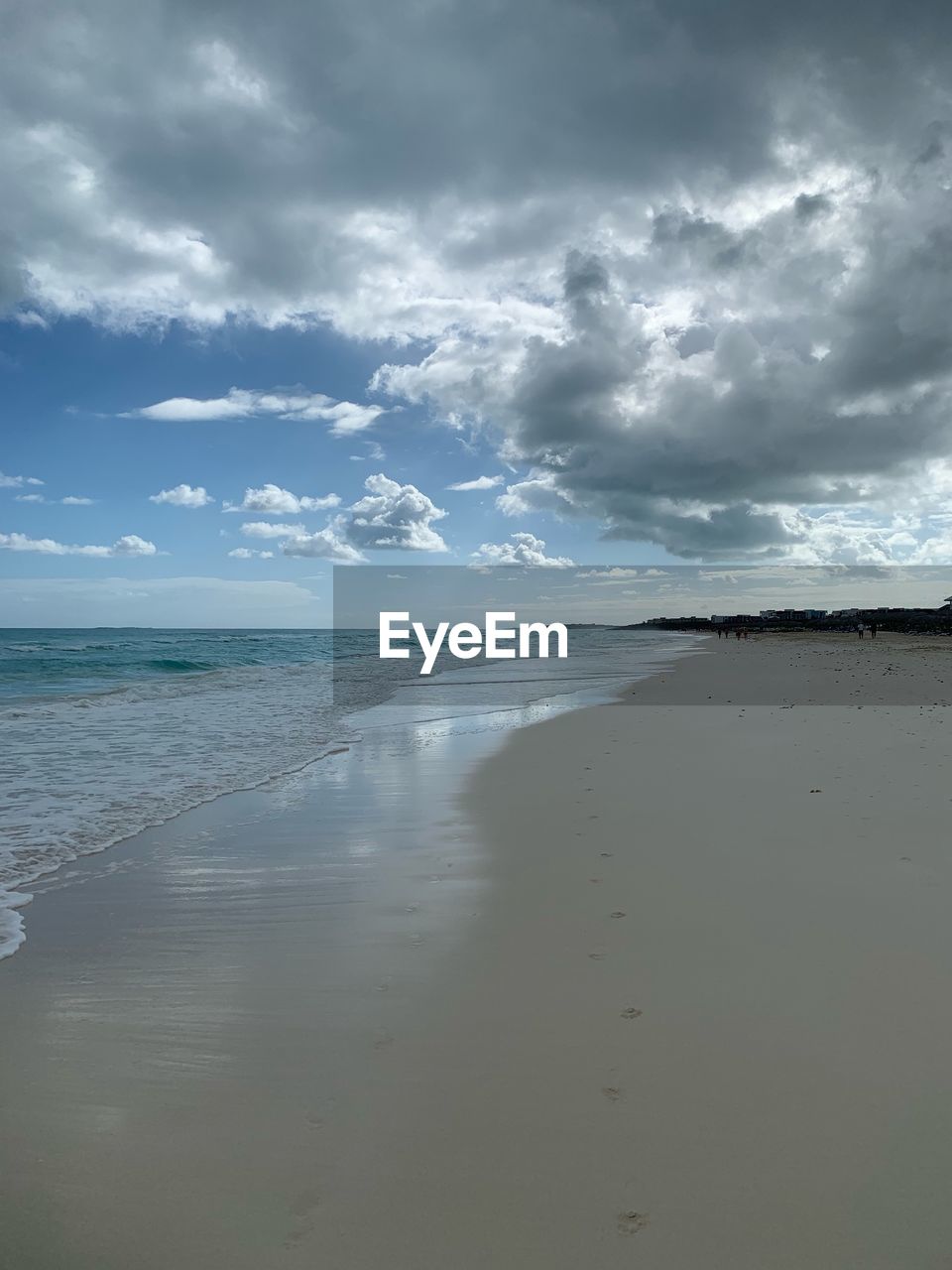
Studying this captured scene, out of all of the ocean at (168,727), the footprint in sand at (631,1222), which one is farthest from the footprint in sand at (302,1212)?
the ocean at (168,727)

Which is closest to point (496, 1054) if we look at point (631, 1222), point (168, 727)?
point (631, 1222)

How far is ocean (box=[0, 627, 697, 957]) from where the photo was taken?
7.78 meters

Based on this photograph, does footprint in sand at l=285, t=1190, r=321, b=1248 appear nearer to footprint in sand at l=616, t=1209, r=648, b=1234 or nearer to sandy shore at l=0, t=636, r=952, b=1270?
sandy shore at l=0, t=636, r=952, b=1270

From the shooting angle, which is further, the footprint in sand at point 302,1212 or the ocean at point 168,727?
the ocean at point 168,727

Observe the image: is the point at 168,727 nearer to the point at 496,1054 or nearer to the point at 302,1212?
the point at 496,1054

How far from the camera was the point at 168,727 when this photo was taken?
15602 millimetres

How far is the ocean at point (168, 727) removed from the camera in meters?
7.78

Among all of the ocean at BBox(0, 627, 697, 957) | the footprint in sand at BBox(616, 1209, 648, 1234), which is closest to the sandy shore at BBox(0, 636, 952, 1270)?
the footprint in sand at BBox(616, 1209, 648, 1234)

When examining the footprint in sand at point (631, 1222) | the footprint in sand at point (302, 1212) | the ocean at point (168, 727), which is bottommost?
the ocean at point (168, 727)

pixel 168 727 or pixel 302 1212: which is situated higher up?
pixel 302 1212

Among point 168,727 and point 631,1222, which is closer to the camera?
point 631,1222

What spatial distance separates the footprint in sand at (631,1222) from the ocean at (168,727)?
4.08 metres

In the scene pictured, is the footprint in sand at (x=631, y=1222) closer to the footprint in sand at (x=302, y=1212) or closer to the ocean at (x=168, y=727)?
the footprint in sand at (x=302, y=1212)

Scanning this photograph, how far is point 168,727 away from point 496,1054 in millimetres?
13820
